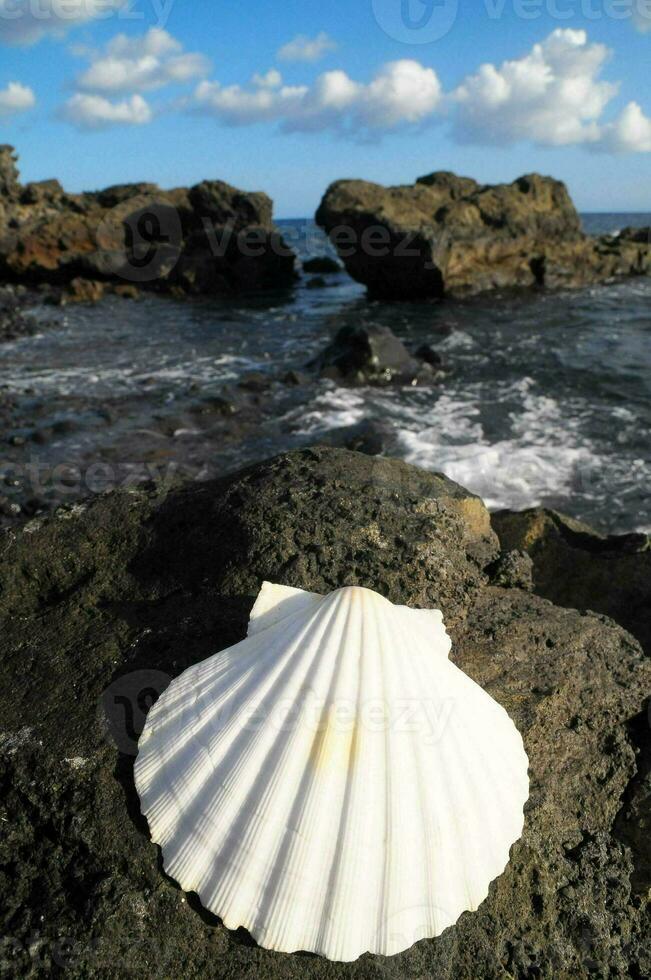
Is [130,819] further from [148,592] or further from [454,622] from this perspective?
[454,622]

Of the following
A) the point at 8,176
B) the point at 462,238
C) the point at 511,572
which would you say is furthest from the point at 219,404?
the point at 8,176

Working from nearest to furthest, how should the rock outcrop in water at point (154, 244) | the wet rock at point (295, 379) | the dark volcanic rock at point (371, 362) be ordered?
1. the wet rock at point (295, 379)
2. the dark volcanic rock at point (371, 362)
3. the rock outcrop in water at point (154, 244)

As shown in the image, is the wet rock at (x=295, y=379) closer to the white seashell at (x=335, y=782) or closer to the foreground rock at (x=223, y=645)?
the foreground rock at (x=223, y=645)

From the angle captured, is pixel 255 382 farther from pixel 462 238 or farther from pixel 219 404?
pixel 462 238

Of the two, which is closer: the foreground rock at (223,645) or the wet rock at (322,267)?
the foreground rock at (223,645)

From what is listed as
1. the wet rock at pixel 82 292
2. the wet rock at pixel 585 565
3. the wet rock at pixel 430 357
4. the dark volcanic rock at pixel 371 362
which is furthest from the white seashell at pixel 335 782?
the wet rock at pixel 82 292

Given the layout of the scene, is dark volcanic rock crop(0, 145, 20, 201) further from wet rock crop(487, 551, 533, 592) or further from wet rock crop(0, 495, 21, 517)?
wet rock crop(487, 551, 533, 592)

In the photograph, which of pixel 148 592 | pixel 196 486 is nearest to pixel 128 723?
pixel 148 592
